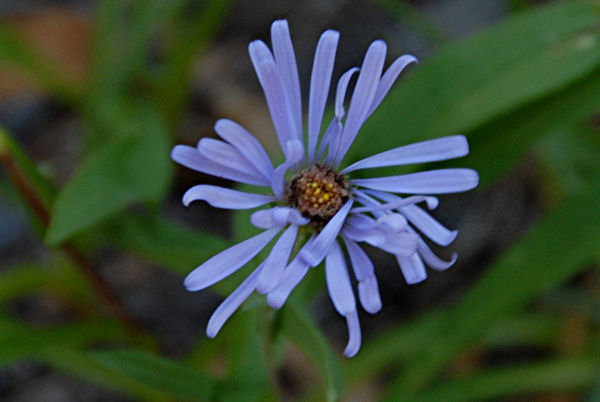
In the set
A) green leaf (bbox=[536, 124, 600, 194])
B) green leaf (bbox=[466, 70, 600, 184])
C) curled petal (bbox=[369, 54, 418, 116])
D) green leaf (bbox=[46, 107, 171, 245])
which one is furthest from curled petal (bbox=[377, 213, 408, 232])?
green leaf (bbox=[536, 124, 600, 194])

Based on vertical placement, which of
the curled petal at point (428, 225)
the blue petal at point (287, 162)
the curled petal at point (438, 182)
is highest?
the blue petal at point (287, 162)

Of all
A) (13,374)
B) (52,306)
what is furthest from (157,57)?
(13,374)

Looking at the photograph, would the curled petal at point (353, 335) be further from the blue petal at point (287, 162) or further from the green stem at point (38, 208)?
the green stem at point (38, 208)

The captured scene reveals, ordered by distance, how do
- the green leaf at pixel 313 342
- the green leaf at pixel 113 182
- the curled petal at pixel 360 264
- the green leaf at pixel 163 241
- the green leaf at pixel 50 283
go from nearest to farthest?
the curled petal at pixel 360 264 < the green leaf at pixel 313 342 < the green leaf at pixel 113 182 < the green leaf at pixel 163 241 < the green leaf at pixel 50 283

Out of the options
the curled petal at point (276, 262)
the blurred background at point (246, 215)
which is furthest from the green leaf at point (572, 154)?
the curled petal at point (276, 262)

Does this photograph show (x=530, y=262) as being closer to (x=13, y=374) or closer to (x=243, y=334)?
(x=243, y=334)

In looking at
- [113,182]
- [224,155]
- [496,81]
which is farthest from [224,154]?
[496,81]
